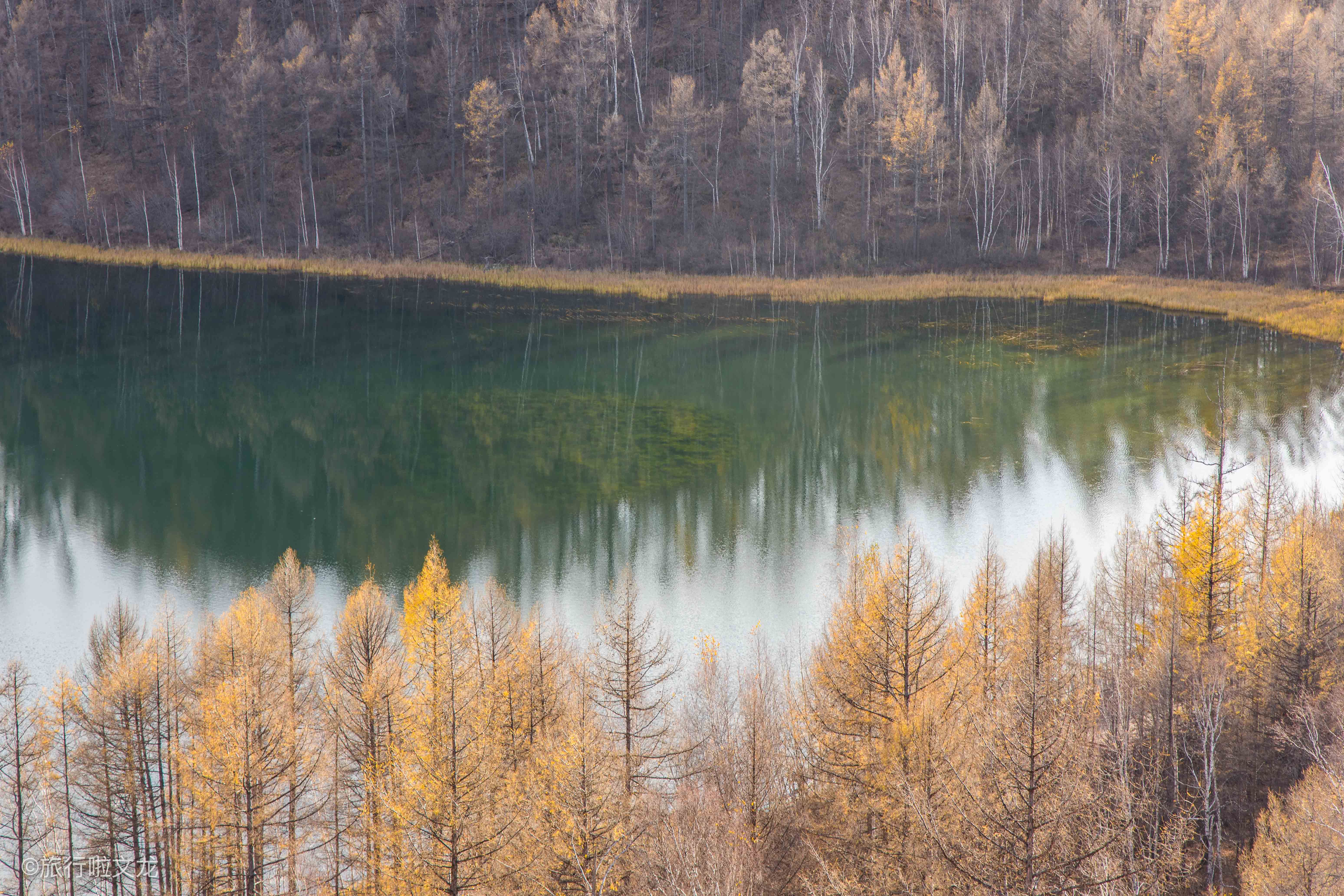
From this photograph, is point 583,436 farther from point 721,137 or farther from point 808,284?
point 721,137

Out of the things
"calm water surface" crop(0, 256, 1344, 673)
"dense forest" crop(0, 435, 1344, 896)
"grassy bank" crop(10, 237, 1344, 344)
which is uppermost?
"grassy bank" crop(10, 237, 1344, 344)

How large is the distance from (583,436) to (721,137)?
4512cm

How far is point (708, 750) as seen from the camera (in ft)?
70.2

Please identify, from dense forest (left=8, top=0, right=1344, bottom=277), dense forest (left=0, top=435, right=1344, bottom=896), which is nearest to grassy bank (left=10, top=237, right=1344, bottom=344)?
dense forest (left=8, top=0, right=1344, bottom=277)

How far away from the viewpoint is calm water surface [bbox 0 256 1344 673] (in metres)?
34.0

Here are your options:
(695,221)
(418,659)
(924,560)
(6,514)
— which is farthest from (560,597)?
(695,221)

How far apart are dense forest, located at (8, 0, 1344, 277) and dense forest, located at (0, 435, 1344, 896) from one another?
5331cm

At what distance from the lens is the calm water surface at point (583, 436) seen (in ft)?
111

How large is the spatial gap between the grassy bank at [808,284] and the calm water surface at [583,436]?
1.45 meters

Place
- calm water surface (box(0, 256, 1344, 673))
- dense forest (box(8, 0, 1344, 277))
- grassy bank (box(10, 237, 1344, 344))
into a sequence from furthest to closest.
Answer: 1. dense forest (box(8, 0, 1344, 277))
2. grassy bank (box(10, 237, 1344, 344))
3. calm water surface (box(0, 256, 1344, 673))

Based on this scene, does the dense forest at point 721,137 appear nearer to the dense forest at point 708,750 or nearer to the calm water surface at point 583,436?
the calm water surface at point 583,436

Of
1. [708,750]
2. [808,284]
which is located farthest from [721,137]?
[708,750]

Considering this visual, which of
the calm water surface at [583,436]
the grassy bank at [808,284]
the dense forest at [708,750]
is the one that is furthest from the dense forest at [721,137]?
the dense forest at [708,750]

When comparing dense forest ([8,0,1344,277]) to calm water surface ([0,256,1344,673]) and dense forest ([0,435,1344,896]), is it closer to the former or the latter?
calm water surface ([0,256,1344,673])
